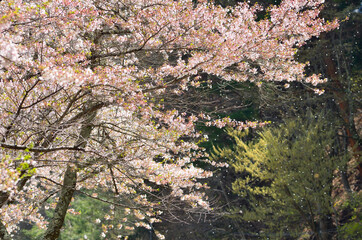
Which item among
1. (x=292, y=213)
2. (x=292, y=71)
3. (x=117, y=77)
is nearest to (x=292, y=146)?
(x=292, y=213)

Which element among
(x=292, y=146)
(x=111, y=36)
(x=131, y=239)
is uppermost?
(x=292, y=146)

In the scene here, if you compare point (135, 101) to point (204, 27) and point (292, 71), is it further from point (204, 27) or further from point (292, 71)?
point (292, 71)

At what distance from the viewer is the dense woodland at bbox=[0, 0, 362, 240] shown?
12.3 ft

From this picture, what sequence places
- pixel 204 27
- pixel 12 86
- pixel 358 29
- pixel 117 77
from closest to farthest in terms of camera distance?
pixel 12 86 < pixel 117 77 < pixel 204 27 < pixel 358 29

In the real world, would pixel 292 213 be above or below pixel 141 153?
above

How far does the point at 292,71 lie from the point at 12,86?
5102 millimetres

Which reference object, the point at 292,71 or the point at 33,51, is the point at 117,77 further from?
the point at 292,71

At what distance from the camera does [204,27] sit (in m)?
5.73

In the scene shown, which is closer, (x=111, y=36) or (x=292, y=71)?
(x=111, y=36)

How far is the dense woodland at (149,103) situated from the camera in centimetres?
376

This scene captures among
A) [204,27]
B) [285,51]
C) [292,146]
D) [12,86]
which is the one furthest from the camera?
[292,146]

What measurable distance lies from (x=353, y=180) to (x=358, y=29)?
6963mm

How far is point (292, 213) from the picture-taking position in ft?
37.7

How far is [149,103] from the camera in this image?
504 cm
